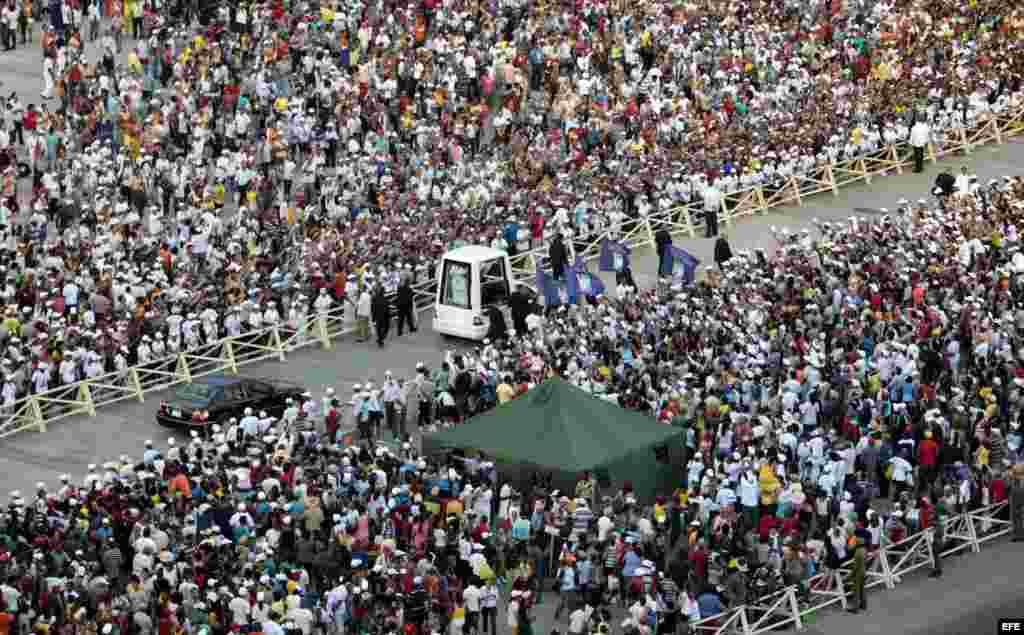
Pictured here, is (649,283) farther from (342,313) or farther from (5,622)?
(5,622)

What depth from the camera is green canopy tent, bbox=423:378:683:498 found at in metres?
50.9

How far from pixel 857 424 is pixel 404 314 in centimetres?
1396

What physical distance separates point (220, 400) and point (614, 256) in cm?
1186

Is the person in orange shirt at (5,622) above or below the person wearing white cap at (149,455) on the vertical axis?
below

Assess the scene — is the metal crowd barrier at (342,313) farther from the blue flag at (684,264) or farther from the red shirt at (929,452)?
the red shirt at (929,452)

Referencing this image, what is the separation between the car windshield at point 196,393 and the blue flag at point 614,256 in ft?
38.0

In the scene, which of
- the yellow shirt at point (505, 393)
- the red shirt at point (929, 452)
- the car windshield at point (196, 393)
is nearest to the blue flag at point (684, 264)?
the yellow shirt at point (505, 393)

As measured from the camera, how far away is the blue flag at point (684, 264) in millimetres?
62906

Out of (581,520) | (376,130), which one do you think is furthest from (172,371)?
(581,520)

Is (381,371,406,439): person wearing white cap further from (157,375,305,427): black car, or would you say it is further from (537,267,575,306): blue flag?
(537,267,575,306): blue flag

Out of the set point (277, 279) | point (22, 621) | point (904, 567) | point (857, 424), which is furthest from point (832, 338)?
point (22, 621)

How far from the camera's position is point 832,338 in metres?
56.0

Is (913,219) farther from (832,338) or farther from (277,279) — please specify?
(277,279)

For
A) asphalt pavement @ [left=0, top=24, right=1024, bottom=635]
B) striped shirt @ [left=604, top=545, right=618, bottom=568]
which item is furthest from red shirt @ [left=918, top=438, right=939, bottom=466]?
striped shirt @ [left=604, top=545, right=618, bottom=568]
